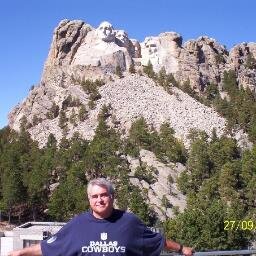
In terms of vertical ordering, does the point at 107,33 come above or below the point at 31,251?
above

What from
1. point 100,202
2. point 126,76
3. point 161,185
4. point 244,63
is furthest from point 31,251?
point 244,63

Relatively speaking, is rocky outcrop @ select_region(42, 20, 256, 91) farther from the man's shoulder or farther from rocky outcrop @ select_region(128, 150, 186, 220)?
the man's shoulder

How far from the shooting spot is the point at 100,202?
5988 mm

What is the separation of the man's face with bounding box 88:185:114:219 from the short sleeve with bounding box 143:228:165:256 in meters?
0.54

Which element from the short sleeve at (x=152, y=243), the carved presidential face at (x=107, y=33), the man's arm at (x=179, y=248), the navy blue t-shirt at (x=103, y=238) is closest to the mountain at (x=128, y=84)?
the carved presidential face at (x=107, y=33)

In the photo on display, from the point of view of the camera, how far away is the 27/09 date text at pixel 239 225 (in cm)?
5462

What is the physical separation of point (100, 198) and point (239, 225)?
52.0 meters

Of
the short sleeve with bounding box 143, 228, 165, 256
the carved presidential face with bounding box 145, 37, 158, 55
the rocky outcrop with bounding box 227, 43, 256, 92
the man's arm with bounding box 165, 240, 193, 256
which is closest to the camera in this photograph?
the short sleeve with bounding box 143, 228, 165, 256

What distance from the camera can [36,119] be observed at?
103750 millimetres

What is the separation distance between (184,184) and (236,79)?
56.0 metres

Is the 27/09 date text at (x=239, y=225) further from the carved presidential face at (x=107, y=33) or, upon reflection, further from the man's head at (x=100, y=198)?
the carved presidential face at (x=107, y=33)

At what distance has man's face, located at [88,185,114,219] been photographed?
5.97m

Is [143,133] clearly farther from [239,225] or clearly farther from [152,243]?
[152,243]

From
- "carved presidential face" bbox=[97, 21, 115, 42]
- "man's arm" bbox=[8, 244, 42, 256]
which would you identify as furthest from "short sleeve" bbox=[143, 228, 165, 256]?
"carved presidential face" bbox=[97, 21, 115, 42]
